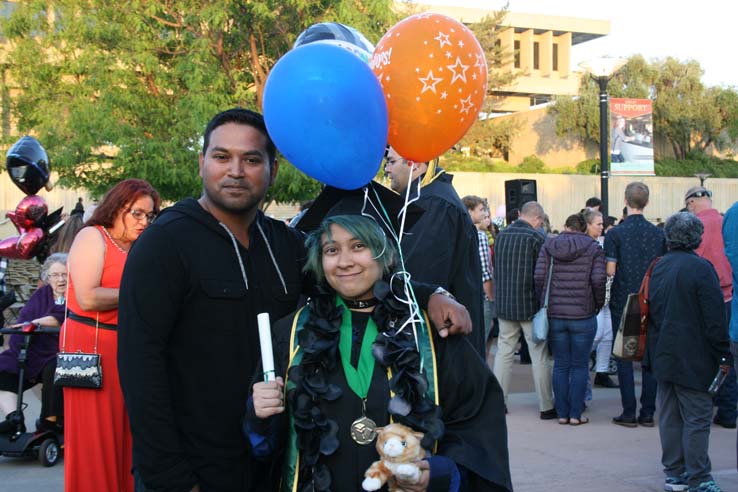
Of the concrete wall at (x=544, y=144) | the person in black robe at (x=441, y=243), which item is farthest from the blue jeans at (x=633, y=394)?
the concrete wall at (x=544, y=144)

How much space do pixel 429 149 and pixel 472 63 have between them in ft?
1.29

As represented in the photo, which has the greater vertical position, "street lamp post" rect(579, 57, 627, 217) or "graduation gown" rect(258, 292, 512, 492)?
→ "street lamp post" rect(579, 57, 627, 217)

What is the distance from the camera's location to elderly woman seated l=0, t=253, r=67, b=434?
6.43 metres

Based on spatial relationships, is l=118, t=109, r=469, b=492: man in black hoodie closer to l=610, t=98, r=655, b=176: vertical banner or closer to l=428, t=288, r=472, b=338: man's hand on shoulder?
l=428, t=288, r=472, b=338: man's hand on shoulder

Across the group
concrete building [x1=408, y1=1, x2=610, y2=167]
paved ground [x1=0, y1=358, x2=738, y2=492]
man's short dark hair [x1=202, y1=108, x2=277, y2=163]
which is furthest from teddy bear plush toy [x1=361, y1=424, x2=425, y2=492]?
concrete building [x1=408, y1=1, x2=610, y2=167]

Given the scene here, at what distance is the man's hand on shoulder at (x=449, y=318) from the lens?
8.43 feet

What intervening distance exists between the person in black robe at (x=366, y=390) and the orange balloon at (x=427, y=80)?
63 centimetres

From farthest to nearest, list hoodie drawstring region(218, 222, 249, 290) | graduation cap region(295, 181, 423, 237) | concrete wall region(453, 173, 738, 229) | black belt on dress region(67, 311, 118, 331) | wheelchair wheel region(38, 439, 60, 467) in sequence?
concrete wall region(453, 173, 738, 229), wheelchair wheel region(38, 439, 60, 467), black belt on dress region(67, 311, 118, 331), graduation cap region(295, 181, 423, 237), hoodie drawstring region(218, 222, 249, 290)

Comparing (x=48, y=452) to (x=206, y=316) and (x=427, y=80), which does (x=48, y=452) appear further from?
(x=427, y=80)

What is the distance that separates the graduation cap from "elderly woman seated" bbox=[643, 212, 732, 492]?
3163 mm

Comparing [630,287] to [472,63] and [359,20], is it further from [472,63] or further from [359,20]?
[359,20]

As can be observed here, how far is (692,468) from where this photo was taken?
539cm

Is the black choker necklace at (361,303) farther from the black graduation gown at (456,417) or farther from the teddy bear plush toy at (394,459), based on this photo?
the teddy bear plush toy at (394,459)

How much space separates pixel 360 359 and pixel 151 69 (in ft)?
41.0
